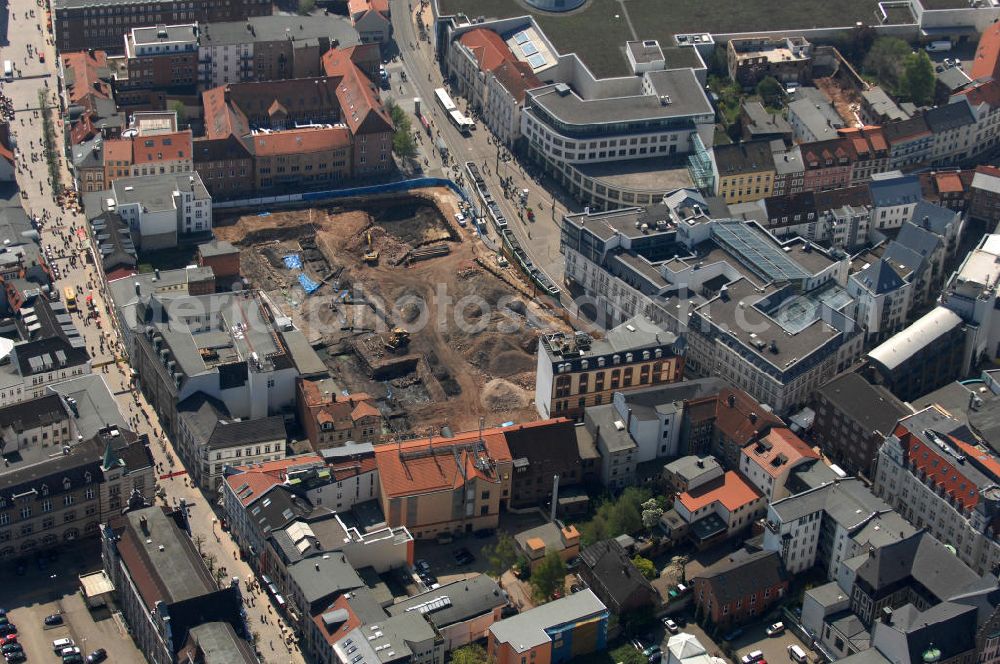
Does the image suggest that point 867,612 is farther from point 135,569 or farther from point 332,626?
point 135,569

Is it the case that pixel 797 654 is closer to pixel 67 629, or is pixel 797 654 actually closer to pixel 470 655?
pixel 470 655

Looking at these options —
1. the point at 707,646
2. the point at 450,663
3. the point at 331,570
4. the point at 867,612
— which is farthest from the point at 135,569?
the point at 867,612

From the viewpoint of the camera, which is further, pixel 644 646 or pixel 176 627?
pixel 644 646

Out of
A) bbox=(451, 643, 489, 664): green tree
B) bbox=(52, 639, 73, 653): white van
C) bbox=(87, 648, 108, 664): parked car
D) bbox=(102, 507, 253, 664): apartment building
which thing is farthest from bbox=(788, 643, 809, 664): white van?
bbox=(52, 639, 73, 653): white van

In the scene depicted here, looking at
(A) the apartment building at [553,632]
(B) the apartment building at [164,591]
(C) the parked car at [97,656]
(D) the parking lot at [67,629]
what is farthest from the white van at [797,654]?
(C) the parked car at [97,656]

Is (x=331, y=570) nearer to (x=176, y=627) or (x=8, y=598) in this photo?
(x=176, y=627)

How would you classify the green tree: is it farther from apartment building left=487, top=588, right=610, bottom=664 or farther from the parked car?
the parked car

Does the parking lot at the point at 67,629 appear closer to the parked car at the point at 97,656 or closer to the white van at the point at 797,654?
the parked car at the point at 97,656
